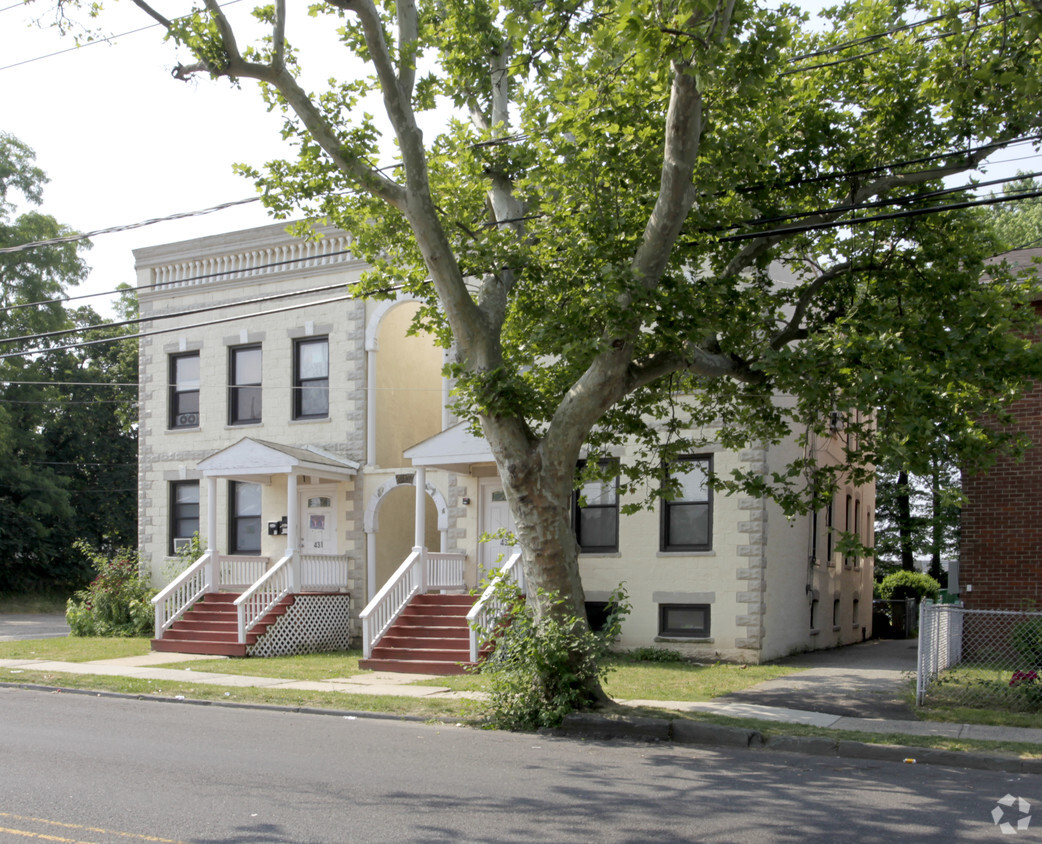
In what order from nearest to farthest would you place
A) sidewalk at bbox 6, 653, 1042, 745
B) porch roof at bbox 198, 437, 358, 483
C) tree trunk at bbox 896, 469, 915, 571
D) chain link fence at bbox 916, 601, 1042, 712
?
1. sidewalk at bbox 6, 653, 1042, 745
2. chain link fence at bbox 916, 601, 1042, 712
3. porch roof at bbox 198, 437, 358, 483
4. tree trunk at bbox 896, 469, 915, 571

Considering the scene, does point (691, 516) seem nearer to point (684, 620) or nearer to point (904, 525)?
point (684, 620)

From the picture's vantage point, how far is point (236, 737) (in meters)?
10.5

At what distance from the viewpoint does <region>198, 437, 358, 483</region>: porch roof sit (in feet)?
67.5

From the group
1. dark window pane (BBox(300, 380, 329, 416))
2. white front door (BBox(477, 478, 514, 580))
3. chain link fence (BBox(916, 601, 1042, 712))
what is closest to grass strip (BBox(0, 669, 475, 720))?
chain link fence (BBox(916, 601, 1042, 712))

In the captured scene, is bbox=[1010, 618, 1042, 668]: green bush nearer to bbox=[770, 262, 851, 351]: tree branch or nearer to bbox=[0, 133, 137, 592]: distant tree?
bbox=[770, 262, 851, 351]: tree branch

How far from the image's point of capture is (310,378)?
22625 millimetres

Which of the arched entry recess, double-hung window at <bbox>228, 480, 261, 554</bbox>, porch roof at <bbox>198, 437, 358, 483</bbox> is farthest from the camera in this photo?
double-hung window at <bbox>228, 480, 261, 554</bbox>

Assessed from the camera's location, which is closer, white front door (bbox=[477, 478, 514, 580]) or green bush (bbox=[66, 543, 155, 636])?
white front door (bbox=[477, 478, 514, 580])

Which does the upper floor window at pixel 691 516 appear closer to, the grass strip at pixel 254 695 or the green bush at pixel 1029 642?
the green bush at pixel 1029 642

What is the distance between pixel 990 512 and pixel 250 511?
1520cm

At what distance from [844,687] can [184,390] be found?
1656 cm

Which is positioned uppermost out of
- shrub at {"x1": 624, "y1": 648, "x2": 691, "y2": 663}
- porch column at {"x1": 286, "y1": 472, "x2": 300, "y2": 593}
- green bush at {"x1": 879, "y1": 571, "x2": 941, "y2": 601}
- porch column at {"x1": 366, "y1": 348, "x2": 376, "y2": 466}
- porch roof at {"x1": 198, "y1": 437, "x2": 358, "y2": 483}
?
porch column at {"x1": 366, "y1": 348, "x2": 376, "y2": 466}

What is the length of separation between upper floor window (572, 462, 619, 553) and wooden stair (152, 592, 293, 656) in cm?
591

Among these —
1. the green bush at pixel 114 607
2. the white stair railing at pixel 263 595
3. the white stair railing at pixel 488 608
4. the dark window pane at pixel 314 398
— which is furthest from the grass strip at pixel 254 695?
the dark window pane at pixel 314 398
